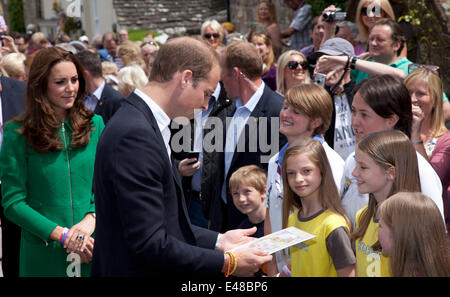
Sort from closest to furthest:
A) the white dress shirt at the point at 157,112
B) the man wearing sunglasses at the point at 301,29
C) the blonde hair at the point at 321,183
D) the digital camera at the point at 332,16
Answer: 1. the white dress shirt at the point at 157,112
2. the blonde hair at the point at 321,183
3. the digital camera at the point at 332,16
4. the man wearing sunglasses at the point at 301,29

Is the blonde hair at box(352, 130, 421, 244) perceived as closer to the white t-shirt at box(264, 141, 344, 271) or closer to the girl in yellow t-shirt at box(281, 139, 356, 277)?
the girl in yellow t-shirt at box(281, 139, 356, 277)

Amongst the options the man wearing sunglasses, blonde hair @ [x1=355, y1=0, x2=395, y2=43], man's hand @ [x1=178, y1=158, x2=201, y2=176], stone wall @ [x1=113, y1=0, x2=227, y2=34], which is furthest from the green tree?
man's hand @ [x1=178, y1=158, x2=201, y2=176]

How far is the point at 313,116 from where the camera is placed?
13.4 feet

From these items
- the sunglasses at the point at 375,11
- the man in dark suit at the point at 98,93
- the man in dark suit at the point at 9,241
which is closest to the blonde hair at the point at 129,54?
the man in dark suit at the point at 98,93

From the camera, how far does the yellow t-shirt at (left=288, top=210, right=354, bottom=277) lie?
337 centimetres

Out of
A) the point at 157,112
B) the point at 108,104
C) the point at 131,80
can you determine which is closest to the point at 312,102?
the point at 157,112

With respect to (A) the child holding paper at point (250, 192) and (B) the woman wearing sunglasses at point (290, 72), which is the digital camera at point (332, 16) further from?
(A) the child holding paper at point (250, 192)

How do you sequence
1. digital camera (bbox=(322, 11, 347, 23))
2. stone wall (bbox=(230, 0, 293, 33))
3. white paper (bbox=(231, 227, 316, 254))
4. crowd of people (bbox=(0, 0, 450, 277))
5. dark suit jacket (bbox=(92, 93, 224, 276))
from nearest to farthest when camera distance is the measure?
dark suit jacket (bbox=(92, 93, 224, 276)) → crowd of people (bbox=(0, 0, 450, 277)) → white paper (bbox=(231, 227, 316, 254)) → digital camera (bbox=(322, 11, 347, 23)) → stone wall (bbox=(230, 0, 293, 33))

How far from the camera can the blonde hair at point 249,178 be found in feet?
15.0

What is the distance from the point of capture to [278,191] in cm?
397

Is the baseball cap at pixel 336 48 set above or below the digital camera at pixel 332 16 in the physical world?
below

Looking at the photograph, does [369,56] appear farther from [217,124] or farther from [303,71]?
[217,124]

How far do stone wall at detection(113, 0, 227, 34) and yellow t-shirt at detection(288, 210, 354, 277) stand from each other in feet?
61.6

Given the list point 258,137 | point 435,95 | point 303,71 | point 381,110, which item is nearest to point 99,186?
point 381,110
